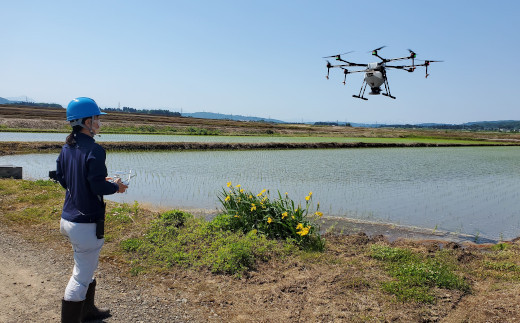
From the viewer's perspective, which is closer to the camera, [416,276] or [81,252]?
[81,252]

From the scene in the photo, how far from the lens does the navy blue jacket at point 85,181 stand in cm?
359

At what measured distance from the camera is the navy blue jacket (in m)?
3.59

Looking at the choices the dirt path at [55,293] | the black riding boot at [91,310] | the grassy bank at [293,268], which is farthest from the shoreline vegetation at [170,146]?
the black riding boot at [91,310]

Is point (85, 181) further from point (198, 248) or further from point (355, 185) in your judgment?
point (355, 185)

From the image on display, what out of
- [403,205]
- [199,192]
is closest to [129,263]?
[199,192]

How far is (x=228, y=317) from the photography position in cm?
441

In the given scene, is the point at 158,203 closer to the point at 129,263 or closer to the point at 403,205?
the point at 129,263

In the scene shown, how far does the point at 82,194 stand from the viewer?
3660mm

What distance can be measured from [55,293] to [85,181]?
215 cm

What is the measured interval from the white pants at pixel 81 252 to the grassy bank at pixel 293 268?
1539 mm

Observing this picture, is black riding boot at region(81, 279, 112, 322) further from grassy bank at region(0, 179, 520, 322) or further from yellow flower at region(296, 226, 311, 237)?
yellow flower at region(296, 226, 311, 237)

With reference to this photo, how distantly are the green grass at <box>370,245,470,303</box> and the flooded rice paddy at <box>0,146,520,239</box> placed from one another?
14.2 feet

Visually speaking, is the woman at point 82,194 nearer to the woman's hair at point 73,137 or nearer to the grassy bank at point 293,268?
the woman's hair at point 73,137

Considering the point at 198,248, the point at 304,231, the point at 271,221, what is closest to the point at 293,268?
the point at 304,231
